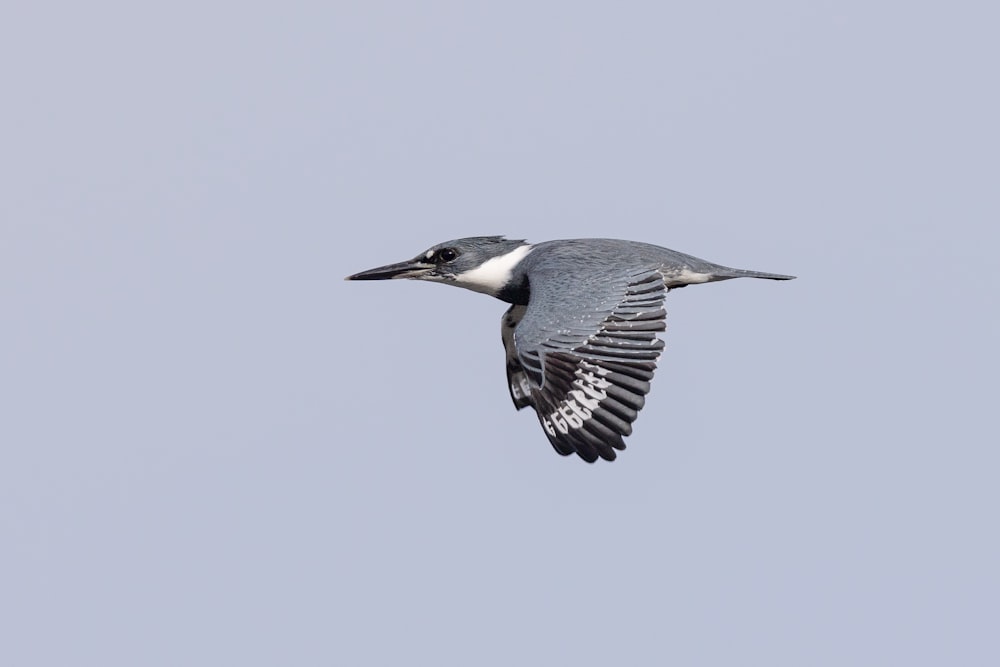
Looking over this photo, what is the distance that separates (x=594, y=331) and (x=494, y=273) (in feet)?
7.23

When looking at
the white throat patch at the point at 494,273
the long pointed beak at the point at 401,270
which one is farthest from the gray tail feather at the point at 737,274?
the long pointed beak at the point at 401,270

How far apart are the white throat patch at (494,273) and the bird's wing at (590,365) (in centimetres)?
171

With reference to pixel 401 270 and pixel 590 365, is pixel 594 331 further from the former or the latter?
pixel 401 270

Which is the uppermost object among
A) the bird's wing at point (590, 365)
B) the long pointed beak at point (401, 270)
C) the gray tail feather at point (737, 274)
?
the gray tail feather at point (737, 274)

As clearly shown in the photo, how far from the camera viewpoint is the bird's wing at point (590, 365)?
32.2 feet

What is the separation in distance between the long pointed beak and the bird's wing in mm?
2342

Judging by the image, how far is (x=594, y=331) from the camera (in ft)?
33.0

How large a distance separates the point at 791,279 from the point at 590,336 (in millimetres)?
2613

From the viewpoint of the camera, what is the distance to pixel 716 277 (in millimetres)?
11727

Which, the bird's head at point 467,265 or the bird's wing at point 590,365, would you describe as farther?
the bird's head at point 467,265

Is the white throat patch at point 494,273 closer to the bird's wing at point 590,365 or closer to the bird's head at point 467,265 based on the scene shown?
the bird's head at point 467,265

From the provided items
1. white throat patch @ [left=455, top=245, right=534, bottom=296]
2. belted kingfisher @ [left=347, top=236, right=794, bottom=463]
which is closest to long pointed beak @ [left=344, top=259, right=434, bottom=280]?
white throat patch @ [left=455, top=245, right=534, bottom=296]

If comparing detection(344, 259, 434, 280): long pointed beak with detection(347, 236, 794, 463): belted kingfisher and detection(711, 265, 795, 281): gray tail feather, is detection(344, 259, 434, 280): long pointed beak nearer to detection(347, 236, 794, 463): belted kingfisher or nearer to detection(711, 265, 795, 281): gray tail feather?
detection(347, 236, 794, 463): belted kingfisher

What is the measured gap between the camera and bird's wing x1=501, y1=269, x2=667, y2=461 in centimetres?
981
